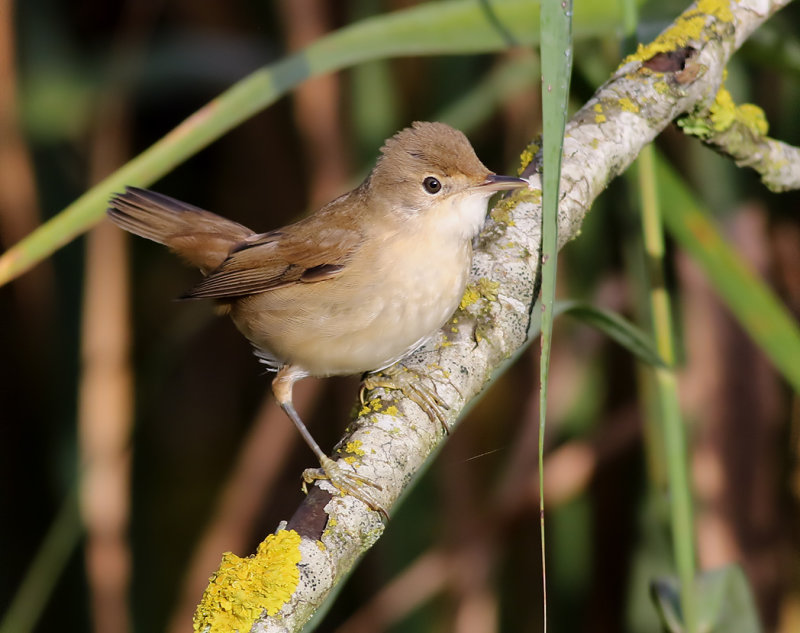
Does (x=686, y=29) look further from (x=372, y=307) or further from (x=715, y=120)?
(x=372, y=307)

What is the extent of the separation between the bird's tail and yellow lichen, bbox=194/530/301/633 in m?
1.25

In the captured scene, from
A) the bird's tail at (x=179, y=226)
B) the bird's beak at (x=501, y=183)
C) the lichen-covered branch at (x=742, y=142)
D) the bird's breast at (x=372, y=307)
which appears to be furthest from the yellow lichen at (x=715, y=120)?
the bird's tail at (x=179, y=226)

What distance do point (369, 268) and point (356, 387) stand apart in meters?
1.15

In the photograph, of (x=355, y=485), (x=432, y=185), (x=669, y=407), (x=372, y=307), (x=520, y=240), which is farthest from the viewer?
(x=432, y=185)

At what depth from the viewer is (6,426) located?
293 centimetres

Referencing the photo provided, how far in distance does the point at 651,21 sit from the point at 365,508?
1.29 m

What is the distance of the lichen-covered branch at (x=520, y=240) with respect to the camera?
4.49 feet

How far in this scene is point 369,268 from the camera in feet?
6.25

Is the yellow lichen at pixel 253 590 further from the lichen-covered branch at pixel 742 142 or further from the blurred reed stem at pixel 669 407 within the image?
the lichen-covered branch at pixel 742 142

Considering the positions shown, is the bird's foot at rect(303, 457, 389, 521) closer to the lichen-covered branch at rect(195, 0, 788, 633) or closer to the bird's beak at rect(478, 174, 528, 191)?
the lichen-covered branch at rect(195, 0, 788, 633)

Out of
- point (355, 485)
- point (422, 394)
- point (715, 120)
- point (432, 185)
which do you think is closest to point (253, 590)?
point (355, 485)

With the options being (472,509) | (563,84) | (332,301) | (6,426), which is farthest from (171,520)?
(563,84)

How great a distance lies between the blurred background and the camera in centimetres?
252

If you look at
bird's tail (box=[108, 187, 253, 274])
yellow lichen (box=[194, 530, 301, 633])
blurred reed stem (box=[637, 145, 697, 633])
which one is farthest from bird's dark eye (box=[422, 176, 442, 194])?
yellow lichen (box=[194, 530, 301, 633])
